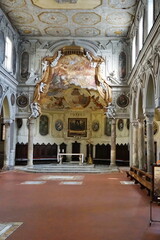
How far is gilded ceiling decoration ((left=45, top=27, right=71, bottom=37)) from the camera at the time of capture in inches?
941

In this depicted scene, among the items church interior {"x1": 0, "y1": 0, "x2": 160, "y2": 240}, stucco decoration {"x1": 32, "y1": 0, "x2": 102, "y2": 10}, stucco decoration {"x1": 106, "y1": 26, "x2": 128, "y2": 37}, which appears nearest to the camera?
church interior {"x1": 0, "y1": 0, "x2": 160, "y2": 240}

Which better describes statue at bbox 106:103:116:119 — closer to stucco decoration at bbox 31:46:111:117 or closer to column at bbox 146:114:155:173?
stucco decoration at bbox 31:46:111:117

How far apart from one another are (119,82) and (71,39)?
599cm

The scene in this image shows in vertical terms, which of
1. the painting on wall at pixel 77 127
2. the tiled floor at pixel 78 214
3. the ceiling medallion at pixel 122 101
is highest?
the ceiling medallion at pixel 122 101

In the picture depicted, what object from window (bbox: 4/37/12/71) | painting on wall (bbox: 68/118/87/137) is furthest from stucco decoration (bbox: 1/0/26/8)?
painting on wall (bbox: 68/118/87/137)

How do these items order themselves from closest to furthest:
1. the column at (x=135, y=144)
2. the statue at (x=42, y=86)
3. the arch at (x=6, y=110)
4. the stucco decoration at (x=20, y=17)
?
the stucco decoration at (x=20, y=17) → the column at (x=135, y=144) → the arch at (x=6, y=110) → the statue at (x=42, y=86)

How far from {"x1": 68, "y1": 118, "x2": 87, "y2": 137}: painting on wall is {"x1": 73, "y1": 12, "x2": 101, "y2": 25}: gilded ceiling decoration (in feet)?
41.8

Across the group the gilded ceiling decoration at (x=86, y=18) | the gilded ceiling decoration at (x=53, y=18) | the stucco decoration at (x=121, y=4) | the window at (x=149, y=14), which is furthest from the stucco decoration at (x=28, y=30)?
the window at (x=149, y=14)

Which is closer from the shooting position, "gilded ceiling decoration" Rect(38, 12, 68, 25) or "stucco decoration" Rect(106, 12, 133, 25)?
"stucco decoration" Rect(106, 12, 133, 25)

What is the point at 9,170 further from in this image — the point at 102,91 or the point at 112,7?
the point at 112,7

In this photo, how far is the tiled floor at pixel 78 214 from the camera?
656 cm

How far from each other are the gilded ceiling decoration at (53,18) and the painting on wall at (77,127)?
12.7m

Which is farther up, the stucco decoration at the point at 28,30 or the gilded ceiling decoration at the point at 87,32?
the stucco decoration at the point at 28,30

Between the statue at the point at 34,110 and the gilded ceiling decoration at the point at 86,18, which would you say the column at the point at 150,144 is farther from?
the statue at the point at 34,110
